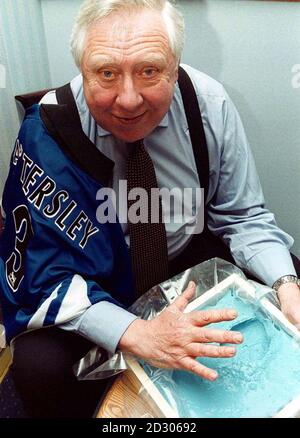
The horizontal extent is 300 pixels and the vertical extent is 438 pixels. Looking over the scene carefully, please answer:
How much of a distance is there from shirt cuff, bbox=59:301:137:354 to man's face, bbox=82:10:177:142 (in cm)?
38

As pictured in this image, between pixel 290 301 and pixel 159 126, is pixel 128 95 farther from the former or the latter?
pixel 290 301

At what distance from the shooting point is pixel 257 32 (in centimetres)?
129

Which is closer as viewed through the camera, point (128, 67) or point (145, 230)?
point (128, 67)

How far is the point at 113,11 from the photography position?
78 centimetres

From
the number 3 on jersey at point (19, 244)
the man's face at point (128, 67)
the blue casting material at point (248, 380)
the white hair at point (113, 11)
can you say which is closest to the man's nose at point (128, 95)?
the man's face at point (128, 67)

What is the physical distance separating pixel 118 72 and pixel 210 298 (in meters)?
0.47

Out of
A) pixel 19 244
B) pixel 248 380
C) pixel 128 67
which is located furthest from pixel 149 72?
pixel 248 380

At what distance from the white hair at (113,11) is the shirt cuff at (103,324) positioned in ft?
1.60

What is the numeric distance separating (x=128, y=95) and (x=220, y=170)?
0.38m

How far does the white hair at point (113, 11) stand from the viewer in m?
0.78

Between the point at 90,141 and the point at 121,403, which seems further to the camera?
the point at 90,141

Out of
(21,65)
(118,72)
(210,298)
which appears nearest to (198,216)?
(210,298)
